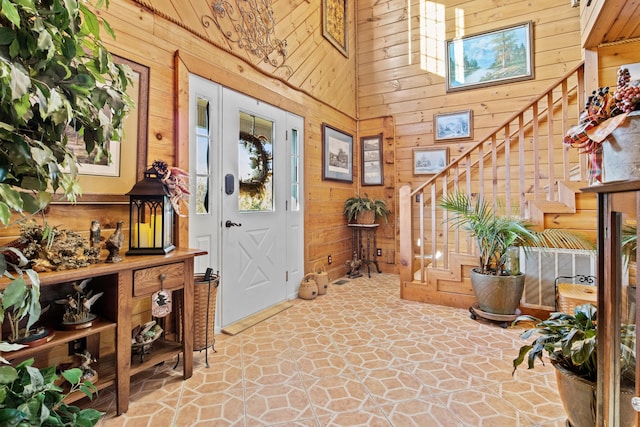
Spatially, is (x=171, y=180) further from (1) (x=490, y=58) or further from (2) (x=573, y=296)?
(1) (x=490, y=58)

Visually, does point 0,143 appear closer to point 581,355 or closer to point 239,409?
point 239,409

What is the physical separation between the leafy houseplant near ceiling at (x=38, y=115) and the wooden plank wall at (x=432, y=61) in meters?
4.29

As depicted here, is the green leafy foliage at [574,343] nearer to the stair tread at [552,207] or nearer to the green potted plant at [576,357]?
the green potted plant at [576,357]

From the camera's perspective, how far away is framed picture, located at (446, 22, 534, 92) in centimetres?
395

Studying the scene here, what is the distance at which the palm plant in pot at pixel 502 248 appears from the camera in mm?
2672

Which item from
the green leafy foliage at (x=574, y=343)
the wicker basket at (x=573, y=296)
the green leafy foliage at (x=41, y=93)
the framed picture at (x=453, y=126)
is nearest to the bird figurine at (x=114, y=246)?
the green leafy foliage at (x=41, y=93)

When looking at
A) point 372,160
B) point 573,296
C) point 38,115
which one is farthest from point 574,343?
point 372,160

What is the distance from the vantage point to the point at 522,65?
3.96 m

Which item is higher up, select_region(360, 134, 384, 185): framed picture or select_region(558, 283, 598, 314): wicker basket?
select_region(360, 134, 384, 185): framed picture

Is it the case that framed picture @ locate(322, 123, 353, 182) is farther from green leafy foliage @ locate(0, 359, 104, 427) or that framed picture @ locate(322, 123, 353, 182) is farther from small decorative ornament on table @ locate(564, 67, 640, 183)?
green leafy foliage @ locate(0, 359, 104, 427)

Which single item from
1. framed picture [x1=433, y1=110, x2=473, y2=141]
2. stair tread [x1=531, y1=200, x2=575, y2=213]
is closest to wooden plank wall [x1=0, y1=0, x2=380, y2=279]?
framed picture [x1=433, y1=110, x2=473, y2=141]

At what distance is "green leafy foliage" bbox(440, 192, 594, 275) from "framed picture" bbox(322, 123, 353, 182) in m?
1.87

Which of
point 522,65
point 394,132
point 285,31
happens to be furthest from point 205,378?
point 522,65

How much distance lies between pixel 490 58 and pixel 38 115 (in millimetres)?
4866
